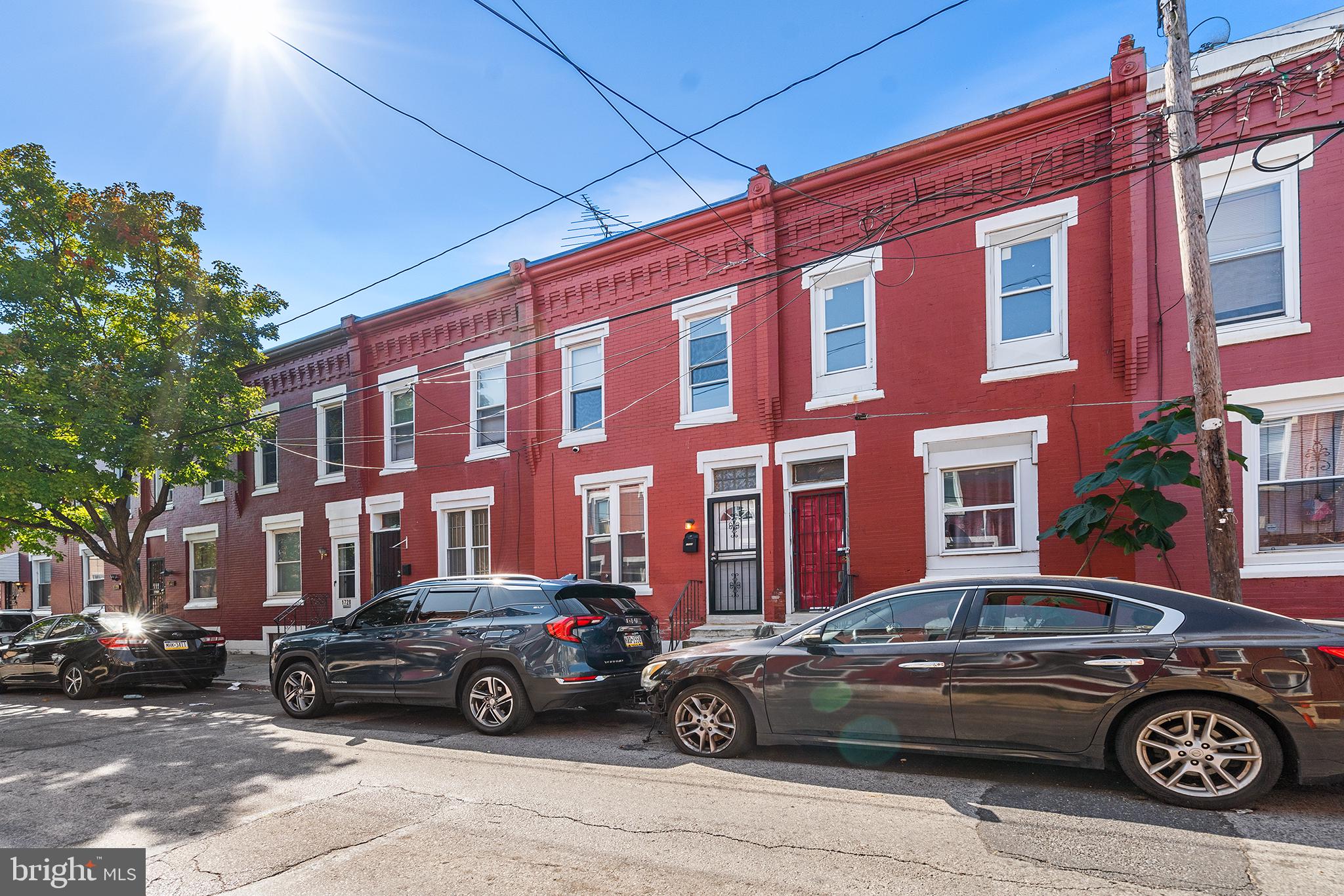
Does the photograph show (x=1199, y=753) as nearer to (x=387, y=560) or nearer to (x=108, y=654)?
(x=108, y=654)

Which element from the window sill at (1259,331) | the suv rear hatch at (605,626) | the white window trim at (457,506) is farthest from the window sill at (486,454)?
the window sill at (1259,331)

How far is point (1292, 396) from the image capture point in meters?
9.71

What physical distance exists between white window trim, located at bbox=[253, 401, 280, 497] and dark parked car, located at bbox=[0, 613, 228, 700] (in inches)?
281

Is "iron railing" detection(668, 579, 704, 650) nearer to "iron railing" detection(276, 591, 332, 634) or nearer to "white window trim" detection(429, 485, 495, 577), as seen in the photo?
"white window trim" detection(429, 485, 495, 577)

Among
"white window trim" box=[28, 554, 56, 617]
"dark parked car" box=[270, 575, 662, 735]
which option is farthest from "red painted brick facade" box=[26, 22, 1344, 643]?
"white window trim" box=[28, 554, 56, 617]

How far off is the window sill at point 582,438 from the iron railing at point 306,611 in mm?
7683

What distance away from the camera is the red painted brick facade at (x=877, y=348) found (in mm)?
10328

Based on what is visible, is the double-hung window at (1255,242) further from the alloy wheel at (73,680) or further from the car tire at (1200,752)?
the alloy wheel at (73,680)

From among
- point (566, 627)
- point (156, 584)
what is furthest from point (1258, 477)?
point (156, 584)

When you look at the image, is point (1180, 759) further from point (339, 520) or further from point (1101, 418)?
point (339, 520)

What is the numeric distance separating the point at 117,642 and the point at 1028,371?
13569 mm

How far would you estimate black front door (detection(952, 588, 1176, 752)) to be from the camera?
5.74 meters

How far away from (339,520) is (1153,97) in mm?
17125

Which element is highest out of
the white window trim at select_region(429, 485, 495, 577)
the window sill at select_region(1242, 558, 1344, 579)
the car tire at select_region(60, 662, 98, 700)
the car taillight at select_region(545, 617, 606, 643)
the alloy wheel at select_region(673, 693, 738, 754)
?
the white window trim at select_region(429, 485, 495, 577)
